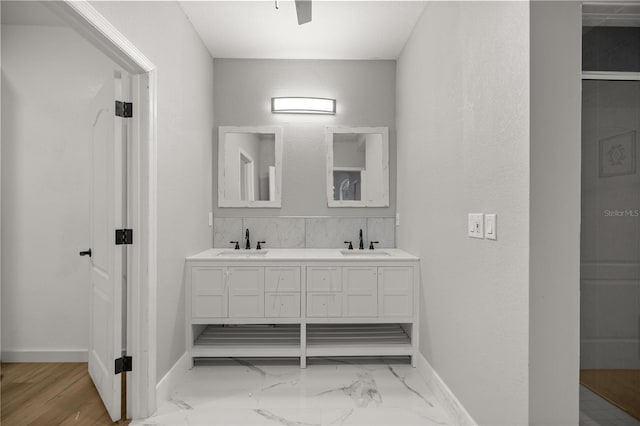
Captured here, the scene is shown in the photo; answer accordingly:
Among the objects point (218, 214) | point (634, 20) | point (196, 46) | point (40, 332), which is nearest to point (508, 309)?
point (634, 20)

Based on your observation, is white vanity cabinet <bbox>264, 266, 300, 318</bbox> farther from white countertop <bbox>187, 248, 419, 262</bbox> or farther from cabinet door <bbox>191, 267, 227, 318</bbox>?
cabinet door <bbox>191, 267, 227, 318</bbox>

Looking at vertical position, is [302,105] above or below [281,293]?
above

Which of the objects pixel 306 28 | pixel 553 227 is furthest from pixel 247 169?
pixel 553 227

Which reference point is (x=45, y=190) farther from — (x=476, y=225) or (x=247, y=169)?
(x=476, y=225)

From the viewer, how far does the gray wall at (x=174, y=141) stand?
211 cm

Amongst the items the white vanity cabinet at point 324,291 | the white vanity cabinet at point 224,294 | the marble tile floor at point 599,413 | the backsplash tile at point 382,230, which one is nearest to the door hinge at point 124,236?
the white vanity cabinet at point 224,294

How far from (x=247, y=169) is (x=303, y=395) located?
202cm

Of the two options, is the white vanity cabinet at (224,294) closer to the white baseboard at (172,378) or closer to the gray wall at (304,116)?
the white baseboard at (172,378)

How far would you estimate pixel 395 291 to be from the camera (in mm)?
2822

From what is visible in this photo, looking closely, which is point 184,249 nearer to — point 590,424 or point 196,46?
point 196,46

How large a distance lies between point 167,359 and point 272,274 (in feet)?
2.93

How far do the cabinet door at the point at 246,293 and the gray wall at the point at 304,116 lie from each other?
84 centimetres

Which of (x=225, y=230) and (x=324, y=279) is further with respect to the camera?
(x=225, y=230)

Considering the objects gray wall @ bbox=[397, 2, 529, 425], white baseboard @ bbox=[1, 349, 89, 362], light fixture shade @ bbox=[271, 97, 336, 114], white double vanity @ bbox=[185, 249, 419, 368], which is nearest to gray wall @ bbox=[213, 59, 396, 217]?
light fixture shade @ bbox=[271, 97, 336, 114]
